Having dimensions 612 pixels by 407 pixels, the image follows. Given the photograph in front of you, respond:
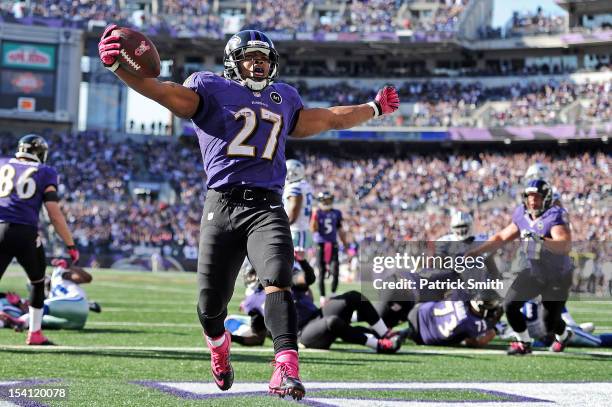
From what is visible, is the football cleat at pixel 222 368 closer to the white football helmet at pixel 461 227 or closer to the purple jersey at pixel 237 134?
the purple jersey at pixel 237 134

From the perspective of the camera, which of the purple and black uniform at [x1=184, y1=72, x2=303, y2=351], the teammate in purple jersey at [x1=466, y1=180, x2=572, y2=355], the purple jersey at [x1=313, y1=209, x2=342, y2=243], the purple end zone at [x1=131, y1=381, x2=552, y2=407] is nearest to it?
the purple and black uniform at [x1=184, y1=72, x2=303, y2=351]

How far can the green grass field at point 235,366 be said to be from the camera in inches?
216

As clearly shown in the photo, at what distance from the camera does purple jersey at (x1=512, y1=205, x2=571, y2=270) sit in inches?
337

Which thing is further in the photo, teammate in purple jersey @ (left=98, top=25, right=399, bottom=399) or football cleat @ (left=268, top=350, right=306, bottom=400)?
teammate in purple jersey @ (left=98, top=25, right=399, bottom=399)

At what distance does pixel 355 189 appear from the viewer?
40.5 metres

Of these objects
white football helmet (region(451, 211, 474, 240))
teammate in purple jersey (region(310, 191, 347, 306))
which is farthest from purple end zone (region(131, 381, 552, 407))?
teammate in purple jersey (region(310, 191, 347, 306))

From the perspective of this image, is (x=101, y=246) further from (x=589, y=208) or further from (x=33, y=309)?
(x=33, y=309)

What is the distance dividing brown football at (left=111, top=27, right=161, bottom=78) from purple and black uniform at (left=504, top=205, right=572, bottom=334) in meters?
4.84

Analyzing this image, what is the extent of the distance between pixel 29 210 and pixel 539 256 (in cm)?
457

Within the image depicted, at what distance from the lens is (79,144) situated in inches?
1726

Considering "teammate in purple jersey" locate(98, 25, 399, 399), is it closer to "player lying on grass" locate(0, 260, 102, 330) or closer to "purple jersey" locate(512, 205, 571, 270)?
"purple jersey" locate(512, 205, 571, 270)

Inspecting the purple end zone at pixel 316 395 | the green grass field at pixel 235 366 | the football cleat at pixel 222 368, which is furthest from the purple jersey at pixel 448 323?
the football cleat at pixel 222 368

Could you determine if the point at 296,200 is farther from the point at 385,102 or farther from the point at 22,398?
the point at 22,398

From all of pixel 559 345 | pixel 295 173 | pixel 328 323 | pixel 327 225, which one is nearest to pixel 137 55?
pixel 328 323
